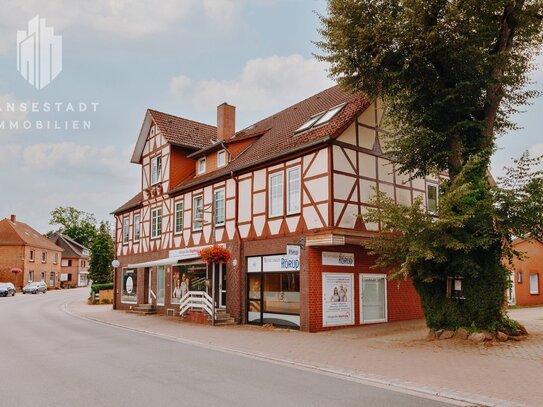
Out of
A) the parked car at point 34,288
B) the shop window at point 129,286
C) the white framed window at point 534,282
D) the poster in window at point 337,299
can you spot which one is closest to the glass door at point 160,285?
the shop window at point 129,286

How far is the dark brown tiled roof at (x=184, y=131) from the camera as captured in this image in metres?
27.2

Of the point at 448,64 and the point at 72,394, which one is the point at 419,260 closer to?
the point at 448,64

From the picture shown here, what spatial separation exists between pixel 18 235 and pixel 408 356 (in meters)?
62.4

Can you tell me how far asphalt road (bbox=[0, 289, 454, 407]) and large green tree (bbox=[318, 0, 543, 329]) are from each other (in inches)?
214

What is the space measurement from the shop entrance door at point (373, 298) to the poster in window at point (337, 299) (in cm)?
62

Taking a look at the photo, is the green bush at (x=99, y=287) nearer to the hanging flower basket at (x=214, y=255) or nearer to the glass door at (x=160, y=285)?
the glass door at (x=160, y=285)

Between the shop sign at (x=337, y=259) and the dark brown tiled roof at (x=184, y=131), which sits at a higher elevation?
the dark brown tiled roof at (x=184, y=131)

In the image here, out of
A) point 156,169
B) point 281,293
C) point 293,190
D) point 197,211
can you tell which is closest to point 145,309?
point 197,211

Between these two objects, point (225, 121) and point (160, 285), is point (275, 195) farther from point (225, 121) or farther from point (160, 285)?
point (160, 285)

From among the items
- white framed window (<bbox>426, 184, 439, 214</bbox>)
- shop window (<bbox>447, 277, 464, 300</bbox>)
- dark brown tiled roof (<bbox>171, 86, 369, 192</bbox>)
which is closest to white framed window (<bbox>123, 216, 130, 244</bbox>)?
dark brown tiled roof (<bbox>171, 86, 369, 192</bbox>)

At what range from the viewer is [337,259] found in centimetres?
1747

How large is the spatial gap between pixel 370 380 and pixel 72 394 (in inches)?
197

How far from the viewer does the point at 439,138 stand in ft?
48.0

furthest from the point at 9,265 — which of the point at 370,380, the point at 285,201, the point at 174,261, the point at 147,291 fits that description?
the point at 370,380
